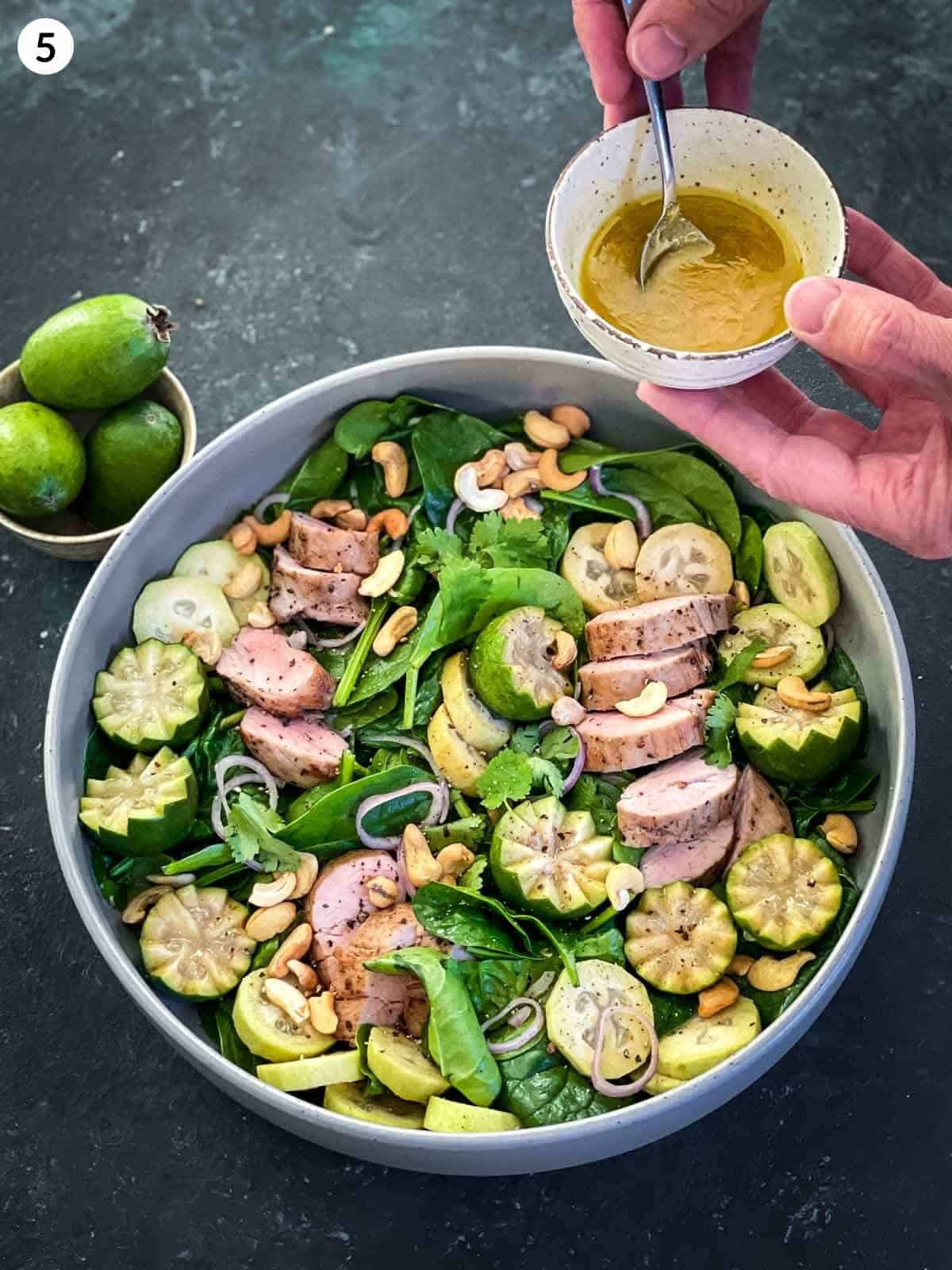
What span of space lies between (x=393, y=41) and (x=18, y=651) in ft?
5.10

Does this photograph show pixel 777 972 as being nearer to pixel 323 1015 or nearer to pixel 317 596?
pixel 323 1015

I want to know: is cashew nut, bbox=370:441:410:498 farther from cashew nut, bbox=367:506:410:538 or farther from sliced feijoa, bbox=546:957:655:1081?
sliced feijoa, bbox=546:957:655:1081

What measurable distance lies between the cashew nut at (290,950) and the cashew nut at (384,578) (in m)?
0.53

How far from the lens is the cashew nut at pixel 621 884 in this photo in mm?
2051

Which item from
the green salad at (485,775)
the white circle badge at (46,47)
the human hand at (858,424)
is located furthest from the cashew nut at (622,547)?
the white circle badge at (46,47)

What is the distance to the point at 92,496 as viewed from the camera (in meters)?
2.53

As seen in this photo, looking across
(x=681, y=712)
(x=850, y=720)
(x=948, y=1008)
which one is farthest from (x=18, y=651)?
(x=948, y=1008)

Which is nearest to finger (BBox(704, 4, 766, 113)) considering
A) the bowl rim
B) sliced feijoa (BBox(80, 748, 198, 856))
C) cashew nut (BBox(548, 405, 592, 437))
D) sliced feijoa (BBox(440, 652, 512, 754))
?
the bowl rim

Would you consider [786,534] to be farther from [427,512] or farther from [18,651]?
[18,651]

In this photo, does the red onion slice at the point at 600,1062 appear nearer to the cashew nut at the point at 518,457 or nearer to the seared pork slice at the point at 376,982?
the seared pork slice at the point at 376,982

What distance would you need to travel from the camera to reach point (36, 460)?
236 cm

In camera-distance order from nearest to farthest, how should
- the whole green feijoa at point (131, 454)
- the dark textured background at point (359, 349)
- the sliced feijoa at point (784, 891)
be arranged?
1. the sliced feijoa at point (784, 891)
2. the dark textured background at point (359, 349)
3. the whole green feijoa at point (131, 454)

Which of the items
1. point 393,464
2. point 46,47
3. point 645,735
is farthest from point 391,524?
point 46,47

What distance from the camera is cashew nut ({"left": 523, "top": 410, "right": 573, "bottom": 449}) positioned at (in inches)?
91.7
